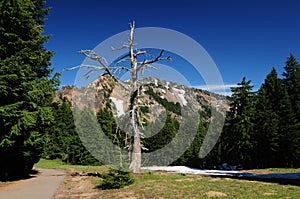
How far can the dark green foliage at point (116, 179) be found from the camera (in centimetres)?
1273

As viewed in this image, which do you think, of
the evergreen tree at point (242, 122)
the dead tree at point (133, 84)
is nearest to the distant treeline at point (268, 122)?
the evergreen tree at point (242, 122)

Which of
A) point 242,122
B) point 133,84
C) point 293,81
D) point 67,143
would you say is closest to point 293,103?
point 293,81

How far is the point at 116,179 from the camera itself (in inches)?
509

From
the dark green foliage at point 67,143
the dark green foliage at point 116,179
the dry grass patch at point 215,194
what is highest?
the dark green foliage at point 67,143

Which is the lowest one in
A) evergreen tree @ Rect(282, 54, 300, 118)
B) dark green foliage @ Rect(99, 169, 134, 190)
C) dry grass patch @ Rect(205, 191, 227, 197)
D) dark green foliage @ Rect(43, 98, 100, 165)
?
dry grass patch @ Rect(205, 191, 227, 197)

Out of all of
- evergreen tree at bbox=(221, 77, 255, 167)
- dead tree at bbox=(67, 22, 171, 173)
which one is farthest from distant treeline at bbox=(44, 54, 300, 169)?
dead tree at bbox=(67, 22, 171, 173)

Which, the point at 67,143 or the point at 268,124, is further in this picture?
the point at 67,143

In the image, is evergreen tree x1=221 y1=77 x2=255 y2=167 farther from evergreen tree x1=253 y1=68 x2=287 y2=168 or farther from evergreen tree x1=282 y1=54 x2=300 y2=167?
evergreen tree x1=282 y1=54 x2=300 y2=167

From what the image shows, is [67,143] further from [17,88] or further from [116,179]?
[116,179]

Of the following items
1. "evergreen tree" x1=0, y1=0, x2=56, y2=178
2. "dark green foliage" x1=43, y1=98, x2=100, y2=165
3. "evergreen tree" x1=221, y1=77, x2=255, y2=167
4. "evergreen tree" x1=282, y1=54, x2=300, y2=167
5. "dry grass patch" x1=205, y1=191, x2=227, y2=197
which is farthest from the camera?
"dark green foliage" x1=43, y1=98, x2=100, y2=165

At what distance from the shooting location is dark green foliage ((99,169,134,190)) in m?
12.7

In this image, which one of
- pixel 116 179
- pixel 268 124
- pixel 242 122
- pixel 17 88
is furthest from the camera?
pixel 242 122

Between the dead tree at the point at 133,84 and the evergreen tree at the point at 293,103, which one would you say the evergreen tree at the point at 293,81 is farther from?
the dead tree at the point at 133,84

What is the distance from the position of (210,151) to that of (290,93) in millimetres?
22357
